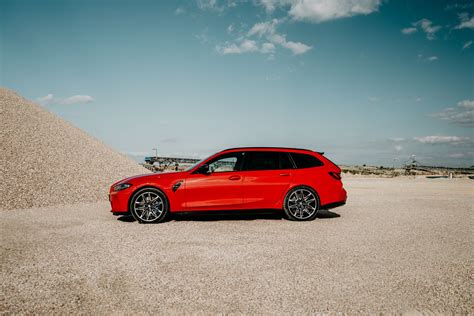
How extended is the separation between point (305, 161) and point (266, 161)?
36.7 inches

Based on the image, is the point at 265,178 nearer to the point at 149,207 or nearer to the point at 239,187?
the point at 239,187

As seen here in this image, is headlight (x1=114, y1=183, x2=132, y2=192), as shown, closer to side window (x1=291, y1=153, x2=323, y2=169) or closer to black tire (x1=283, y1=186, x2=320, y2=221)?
black tire (x1=283, y1=186, x2=320, y2=221)

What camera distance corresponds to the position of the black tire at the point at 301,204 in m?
6.87

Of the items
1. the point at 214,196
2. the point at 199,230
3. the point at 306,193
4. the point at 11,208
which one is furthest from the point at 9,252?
the point at 306,193

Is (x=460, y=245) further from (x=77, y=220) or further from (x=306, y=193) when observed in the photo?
(x=77, y=220)

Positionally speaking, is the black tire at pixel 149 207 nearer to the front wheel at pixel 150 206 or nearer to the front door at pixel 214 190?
the front wheel at pixel 150 206

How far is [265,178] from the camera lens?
6762 mm

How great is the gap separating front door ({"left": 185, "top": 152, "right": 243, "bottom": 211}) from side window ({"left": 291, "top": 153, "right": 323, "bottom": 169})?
4.57ft

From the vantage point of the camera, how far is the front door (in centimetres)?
653

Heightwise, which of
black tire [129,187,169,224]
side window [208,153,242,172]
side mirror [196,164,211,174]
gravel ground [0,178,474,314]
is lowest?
gravel ground [0,178,474,314]

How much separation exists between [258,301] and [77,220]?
5506 millimetres

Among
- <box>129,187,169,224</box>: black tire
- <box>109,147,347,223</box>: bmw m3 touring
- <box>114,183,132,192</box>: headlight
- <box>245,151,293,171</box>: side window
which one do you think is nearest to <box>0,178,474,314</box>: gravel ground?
<box>129,187,169,224</box>: black tire

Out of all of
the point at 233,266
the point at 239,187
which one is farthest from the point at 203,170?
the point at 233,266

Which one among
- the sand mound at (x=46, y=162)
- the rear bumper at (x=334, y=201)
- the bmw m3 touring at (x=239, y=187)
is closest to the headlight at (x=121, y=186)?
the bmw m3 touring at (x=239, y=187)
